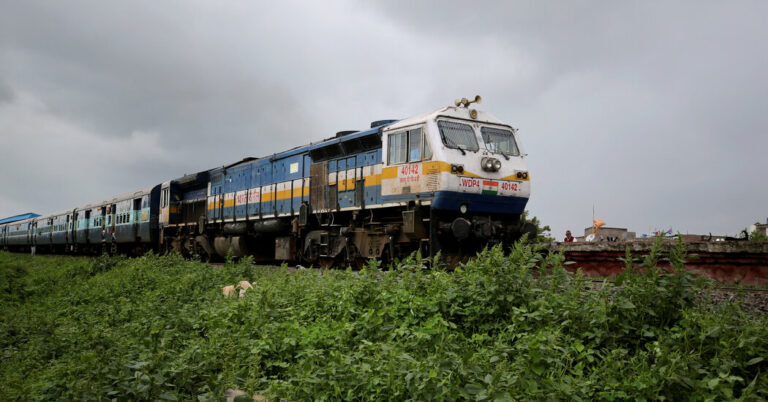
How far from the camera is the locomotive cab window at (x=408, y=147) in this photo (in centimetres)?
1074

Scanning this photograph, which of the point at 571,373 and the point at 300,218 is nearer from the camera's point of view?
the point at 571,373

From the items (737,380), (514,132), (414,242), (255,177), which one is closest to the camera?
(737,380)

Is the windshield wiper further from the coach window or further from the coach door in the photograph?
the coach door

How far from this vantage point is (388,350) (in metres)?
4.76

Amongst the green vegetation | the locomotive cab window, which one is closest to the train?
the locomotive cab window

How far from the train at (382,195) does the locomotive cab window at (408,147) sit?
0.07ft

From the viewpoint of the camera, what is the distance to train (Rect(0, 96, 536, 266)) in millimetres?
10594

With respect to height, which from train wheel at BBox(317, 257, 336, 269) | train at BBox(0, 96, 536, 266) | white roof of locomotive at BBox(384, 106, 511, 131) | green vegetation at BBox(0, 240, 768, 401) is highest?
white roof of locomotive at BBox(384, 106, 511, 131)

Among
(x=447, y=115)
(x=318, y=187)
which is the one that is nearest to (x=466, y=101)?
(x=447, y=115)

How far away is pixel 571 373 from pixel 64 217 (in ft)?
126

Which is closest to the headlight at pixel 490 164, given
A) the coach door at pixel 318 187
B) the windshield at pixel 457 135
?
the windshield at pixel 457 135

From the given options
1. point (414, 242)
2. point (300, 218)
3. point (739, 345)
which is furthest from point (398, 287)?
point (300, 218)

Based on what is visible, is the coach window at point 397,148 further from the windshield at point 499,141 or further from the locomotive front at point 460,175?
the windshield at point 499,141

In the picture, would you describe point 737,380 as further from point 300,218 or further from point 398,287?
point 300,218
